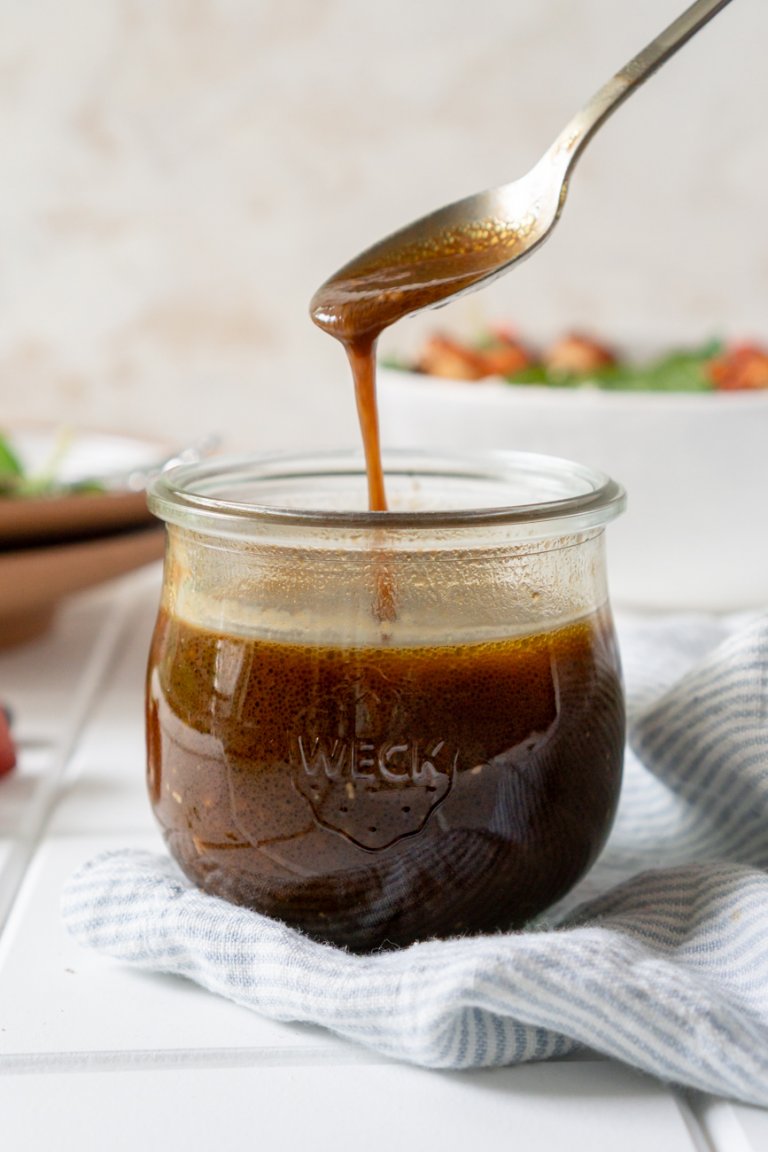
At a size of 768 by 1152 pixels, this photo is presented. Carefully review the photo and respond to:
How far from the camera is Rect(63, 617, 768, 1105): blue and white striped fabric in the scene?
50 centimetres

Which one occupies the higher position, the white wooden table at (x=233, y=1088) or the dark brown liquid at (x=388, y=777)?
the dark brown liquid at (x=388, y=777)

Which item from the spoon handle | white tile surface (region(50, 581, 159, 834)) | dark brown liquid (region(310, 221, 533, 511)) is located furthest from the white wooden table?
the spoon handle

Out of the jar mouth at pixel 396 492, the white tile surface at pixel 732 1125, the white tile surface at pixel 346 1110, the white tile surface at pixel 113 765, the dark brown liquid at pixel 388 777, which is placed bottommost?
the white tile surface at pixel 113 765

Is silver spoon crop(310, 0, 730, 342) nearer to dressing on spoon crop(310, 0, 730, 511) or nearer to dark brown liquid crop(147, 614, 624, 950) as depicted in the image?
dressing on spoon crop(310, 0, 730, 511)

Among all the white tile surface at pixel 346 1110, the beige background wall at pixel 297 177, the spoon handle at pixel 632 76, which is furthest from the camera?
the beige background wall at pixel 297 177

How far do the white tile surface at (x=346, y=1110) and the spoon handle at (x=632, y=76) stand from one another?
408 mm

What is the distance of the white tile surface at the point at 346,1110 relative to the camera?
48 centimetres

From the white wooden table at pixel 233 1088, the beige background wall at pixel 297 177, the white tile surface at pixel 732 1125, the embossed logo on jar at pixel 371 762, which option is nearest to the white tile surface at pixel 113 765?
the white wooden table at pixel 233 1088

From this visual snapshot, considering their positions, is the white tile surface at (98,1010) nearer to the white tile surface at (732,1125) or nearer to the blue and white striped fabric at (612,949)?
the blue and white striped fabric at (612,949)

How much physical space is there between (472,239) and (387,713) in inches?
10.0

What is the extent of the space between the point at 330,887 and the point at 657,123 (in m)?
1.45

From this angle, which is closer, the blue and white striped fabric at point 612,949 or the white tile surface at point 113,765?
the blue and white striped fabric at point 612,949

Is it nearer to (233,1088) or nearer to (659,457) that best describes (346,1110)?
(233,1088)

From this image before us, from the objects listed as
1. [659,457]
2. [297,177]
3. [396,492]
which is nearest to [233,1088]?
[396,492]
